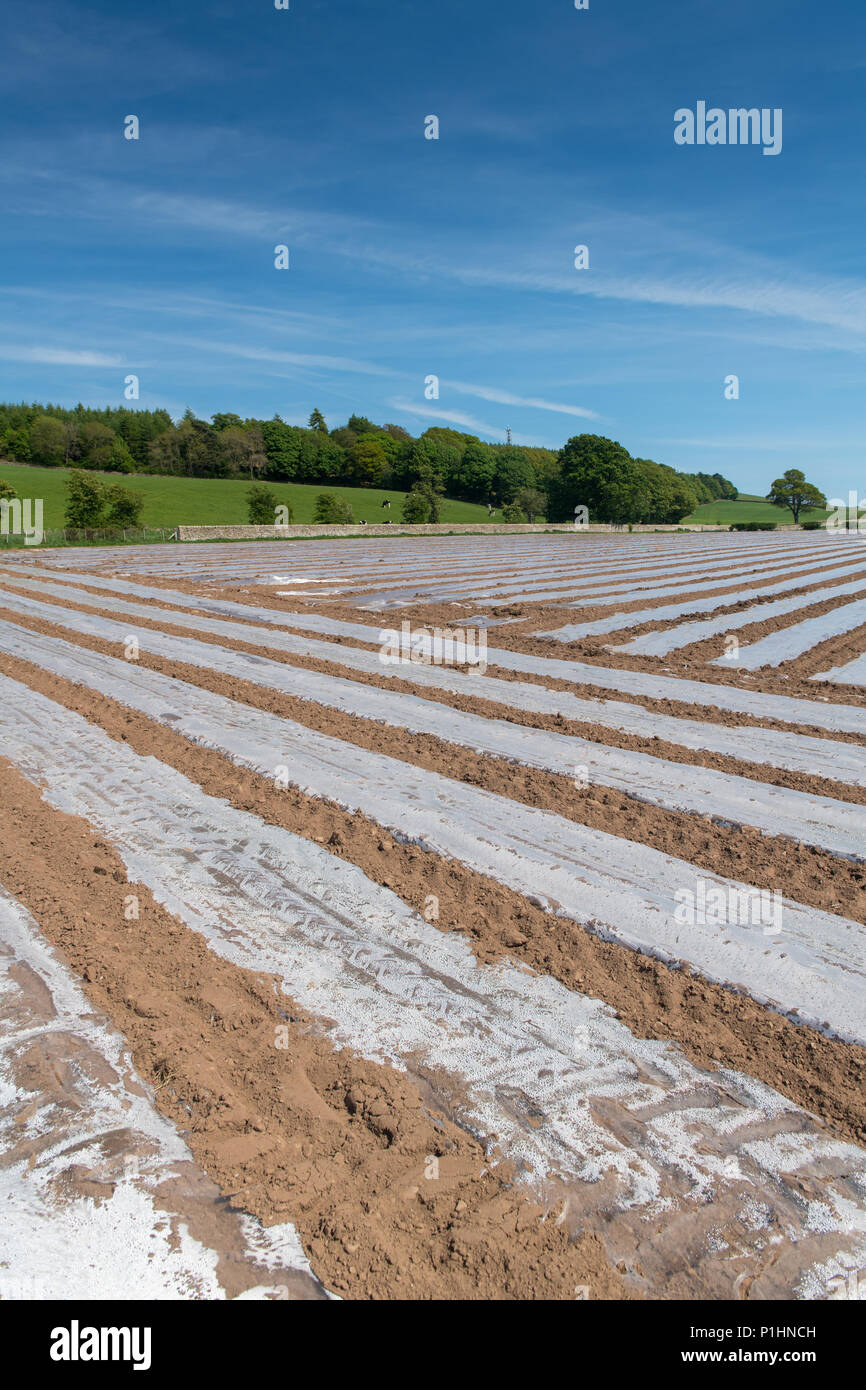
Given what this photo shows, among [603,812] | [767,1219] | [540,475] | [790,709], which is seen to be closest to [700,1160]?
[767,1219]

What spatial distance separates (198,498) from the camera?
65.3 meters

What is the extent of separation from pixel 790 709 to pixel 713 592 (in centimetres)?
1082

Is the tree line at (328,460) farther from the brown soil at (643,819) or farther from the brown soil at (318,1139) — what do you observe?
the brown soil at (318,1139)

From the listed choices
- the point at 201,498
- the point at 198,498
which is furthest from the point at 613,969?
the point at 201,498

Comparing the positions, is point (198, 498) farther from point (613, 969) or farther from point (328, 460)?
point (613, 969)

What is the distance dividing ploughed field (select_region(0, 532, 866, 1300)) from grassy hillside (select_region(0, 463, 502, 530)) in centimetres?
5001

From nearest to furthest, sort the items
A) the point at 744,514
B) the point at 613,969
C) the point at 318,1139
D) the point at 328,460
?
the point at 318,1139, the point at 613,969, the point at 328,460, the point at 744,514

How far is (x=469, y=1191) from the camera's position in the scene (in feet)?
7.04

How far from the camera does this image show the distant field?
10400cm

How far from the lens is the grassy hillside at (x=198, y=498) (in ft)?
184

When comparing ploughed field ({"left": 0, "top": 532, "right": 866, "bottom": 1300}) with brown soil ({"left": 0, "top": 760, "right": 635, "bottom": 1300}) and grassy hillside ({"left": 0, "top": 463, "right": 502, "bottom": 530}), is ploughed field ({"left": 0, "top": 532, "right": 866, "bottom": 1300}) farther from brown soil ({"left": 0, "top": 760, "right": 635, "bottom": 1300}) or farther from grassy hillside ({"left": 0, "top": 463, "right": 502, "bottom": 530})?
grassy hillside ({"left": 0, "top": 463, "right": 502, "bottom": 530})

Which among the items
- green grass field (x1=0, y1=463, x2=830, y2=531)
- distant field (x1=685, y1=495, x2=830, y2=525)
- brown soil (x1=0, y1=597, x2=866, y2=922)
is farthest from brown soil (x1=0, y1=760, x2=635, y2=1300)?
distant field (x1=685, y1=495, x2=830, y2=525)

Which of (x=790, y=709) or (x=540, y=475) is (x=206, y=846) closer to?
(x=790, y=709)

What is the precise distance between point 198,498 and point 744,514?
82757mm
